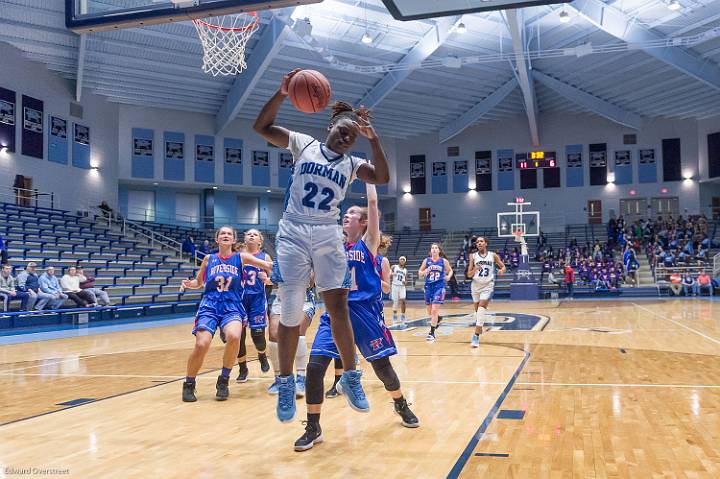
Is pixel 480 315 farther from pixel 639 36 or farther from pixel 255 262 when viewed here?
pixel 639 36

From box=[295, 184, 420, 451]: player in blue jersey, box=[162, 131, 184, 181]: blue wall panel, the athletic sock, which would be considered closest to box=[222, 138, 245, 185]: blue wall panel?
box=[162, 131, 184, 181]: blue wall panel

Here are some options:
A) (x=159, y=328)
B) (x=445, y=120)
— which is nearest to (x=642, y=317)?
(x=159, y=328)

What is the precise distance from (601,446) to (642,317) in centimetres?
1264

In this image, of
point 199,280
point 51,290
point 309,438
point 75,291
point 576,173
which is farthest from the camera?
point 576,173

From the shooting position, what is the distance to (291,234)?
3803 millimetres

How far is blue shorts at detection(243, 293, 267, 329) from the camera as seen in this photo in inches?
267

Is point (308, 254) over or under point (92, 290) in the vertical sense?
over

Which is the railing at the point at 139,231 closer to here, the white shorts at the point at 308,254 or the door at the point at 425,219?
the door at the point at 425,219

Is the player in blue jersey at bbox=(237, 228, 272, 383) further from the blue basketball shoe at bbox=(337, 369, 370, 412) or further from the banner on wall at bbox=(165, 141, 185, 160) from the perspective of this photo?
the banner on wall at bbox=(165, 141, 185, 160)

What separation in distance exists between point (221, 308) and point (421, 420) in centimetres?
233

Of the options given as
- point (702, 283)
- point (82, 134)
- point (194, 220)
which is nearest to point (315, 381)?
point (702, 283)

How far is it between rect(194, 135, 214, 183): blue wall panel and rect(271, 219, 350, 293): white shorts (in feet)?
90.9

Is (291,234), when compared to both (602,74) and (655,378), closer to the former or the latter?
(655,378)

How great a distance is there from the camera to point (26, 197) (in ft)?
71.5
